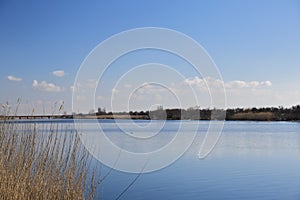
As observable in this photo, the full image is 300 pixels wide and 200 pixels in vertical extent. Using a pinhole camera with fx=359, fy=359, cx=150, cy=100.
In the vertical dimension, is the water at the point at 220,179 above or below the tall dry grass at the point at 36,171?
below

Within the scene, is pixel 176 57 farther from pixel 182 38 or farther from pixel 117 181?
pixel 117 181

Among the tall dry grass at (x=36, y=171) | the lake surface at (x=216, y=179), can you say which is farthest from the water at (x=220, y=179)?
the tall dry grass at (x=36, y=171)

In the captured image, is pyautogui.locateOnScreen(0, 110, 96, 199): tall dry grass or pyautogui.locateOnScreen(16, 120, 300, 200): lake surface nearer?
pyautogui.locateOnScreen(0, 110, 96, 199): tall dry grass

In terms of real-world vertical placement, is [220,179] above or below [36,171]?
below

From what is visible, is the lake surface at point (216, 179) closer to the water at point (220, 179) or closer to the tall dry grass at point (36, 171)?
the water at point (220, 179)

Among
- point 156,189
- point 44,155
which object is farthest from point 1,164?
point 156,189

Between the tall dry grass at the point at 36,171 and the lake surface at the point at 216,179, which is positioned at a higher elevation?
the tall dry grass at the point at 36,171

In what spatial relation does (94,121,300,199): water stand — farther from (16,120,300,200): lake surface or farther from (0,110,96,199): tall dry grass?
(0,110,96,199): tall dry grass

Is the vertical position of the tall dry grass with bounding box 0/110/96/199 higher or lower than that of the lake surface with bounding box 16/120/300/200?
higher

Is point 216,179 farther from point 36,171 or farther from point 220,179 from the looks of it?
point 36,171

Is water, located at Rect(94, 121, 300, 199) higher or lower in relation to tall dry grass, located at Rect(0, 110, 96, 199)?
lower

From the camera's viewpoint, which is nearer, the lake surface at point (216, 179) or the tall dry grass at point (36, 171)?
the tall dry grass at point (36, 171)

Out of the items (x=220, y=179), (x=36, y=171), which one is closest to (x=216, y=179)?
(x=220, y=179)

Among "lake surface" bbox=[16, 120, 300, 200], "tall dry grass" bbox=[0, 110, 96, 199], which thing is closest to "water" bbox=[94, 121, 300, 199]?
"lake surface" bbox=[16, 120, 300, 200]
